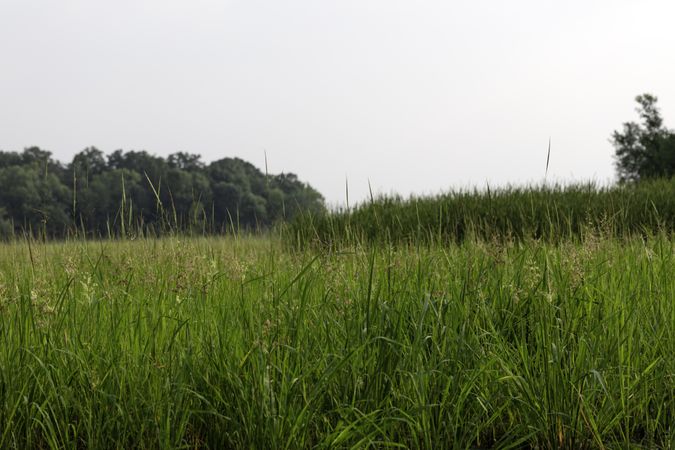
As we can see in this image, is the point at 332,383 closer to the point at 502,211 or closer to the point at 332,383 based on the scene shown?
the point at 332,383

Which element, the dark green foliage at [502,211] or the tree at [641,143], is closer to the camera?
the dark green foliage at [502,211]

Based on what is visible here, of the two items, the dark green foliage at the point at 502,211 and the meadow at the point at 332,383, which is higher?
the dark green foliage at the point at 502,211

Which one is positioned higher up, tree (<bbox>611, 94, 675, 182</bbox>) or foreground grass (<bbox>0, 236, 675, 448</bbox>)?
tree (<bbox>611, 94, 675, 182</bbox>)

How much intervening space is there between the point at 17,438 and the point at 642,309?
3.20m

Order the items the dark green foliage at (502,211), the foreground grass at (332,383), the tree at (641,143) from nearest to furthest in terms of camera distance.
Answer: the foreground grass at (332,383) → the dark green foliage at (502,211) → the tree at (641,143)

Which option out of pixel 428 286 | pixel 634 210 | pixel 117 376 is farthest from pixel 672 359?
pixel 634 210

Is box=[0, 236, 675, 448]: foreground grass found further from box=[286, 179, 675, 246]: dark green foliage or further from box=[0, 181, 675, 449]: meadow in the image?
box=[286, 179, 675, 246]: dark green foliage

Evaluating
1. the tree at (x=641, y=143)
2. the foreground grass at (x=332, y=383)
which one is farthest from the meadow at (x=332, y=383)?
the tree at (x=641, y=143)

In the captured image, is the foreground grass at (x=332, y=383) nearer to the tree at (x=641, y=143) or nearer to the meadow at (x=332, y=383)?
the meadow at (x=332, y=383)

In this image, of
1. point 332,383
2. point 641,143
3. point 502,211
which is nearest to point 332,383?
point 332,383

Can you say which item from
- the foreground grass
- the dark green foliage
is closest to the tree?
the dark green foliage

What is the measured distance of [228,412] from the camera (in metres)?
2.44

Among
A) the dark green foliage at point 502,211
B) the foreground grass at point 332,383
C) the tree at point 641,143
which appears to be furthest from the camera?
the tree at point 641,143

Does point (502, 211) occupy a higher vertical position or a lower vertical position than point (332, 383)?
higher
